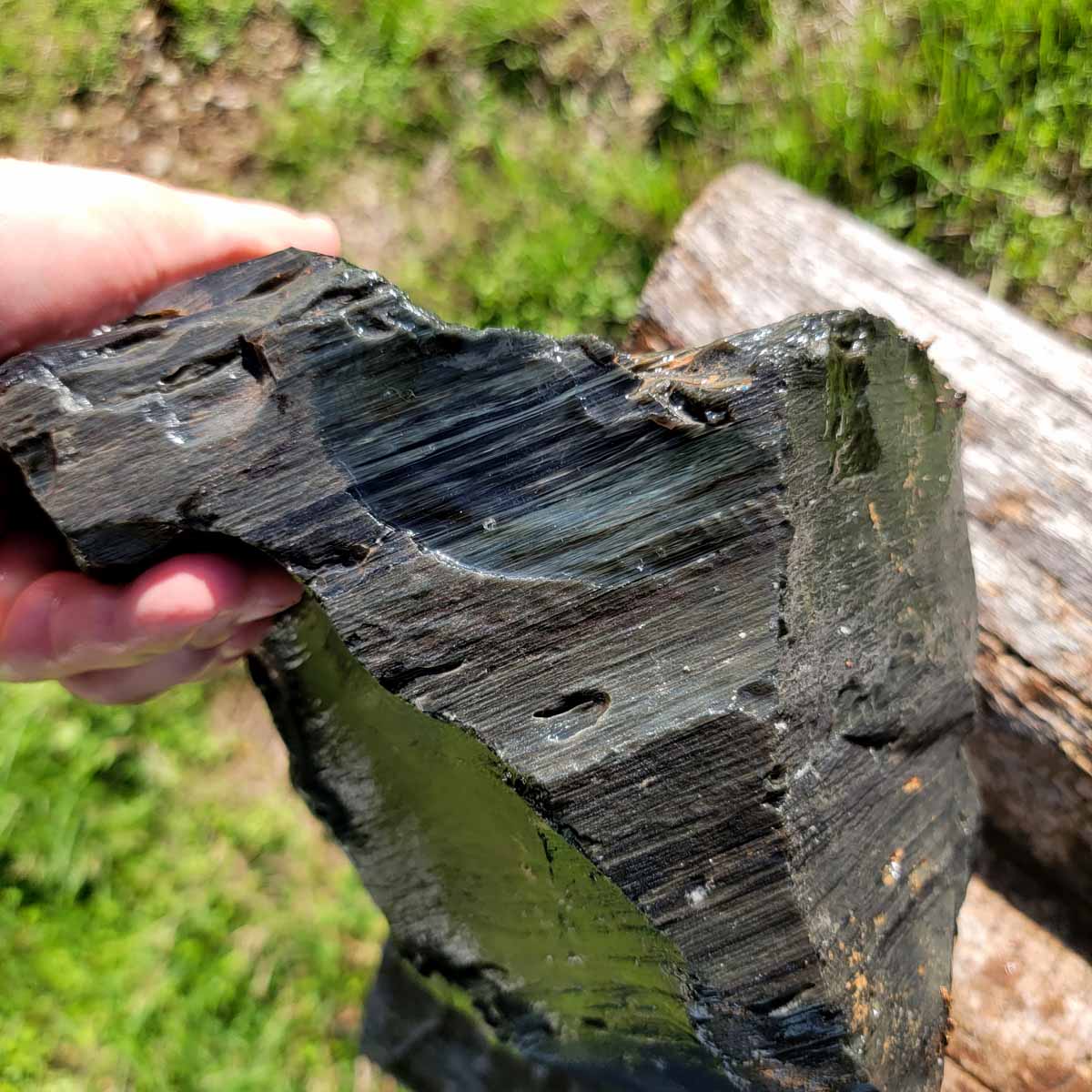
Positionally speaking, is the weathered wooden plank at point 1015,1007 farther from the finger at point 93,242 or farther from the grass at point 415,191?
the finger at point 93,242

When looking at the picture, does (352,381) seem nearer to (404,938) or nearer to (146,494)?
(146,494)

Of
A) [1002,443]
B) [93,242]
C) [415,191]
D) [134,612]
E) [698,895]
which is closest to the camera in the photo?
[698,895]

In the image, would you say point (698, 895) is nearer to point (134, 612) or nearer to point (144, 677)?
point (134, 612)

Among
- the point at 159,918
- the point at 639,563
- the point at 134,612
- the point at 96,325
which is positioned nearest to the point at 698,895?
the point at 639,563

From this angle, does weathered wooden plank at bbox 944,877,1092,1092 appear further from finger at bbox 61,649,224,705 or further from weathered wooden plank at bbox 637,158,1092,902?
finger at bbox 61,649,224,705

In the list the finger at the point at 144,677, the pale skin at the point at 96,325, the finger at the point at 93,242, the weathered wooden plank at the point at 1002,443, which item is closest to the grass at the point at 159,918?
the finger at the point at 144,677

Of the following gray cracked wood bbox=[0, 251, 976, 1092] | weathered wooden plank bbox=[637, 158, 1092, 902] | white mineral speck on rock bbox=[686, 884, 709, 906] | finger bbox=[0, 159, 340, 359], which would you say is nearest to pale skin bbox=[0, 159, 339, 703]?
finger bbox=[0, 159, 340, 359]

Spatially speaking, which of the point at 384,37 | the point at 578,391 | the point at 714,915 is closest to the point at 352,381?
the point at 578,391

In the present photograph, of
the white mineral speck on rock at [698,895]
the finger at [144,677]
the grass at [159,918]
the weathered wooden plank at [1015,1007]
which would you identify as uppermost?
the white mineral speck on rock at [698,895]
